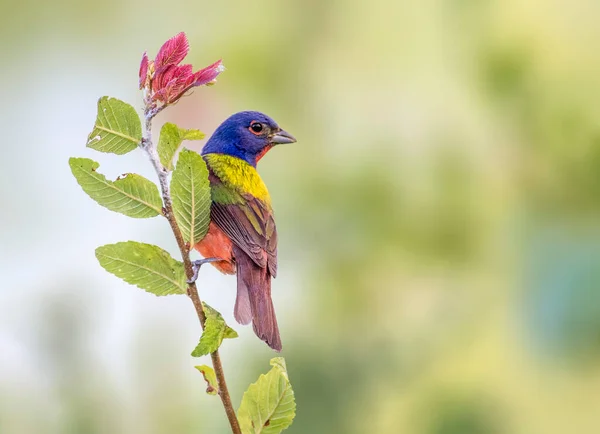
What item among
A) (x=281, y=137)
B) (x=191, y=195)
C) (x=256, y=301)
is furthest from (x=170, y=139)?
(x=281, y=137)

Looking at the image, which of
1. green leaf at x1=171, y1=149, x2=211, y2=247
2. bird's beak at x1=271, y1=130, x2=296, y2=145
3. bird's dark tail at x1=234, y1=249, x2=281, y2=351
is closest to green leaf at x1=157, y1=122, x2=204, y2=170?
green leaf at x1=171, y1=149, x2=211, y2=247

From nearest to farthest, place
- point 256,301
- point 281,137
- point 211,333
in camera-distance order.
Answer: point 211,333 < point 256,301 < point 281,137

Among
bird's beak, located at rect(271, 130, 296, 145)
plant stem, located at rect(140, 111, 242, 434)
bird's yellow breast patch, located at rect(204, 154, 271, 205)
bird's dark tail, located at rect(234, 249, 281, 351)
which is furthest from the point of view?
bird's beak, located at rect(271, 130, 296, 145)

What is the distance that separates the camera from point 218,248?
0.51m

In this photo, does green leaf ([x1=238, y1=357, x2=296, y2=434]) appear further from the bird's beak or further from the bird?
the bird's beak

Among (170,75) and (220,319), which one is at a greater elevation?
Result: (170,75)

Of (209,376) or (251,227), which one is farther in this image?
(251,227)

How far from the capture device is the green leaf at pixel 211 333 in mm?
304

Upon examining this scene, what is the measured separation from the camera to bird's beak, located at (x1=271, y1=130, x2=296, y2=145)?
657 mm

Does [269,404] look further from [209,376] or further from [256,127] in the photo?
[256,127]

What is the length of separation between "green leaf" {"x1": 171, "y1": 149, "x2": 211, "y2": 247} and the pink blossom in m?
0.03

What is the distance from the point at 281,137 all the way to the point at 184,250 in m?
0.36

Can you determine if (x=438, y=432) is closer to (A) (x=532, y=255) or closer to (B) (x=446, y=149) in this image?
(A) (x=532, y=255)

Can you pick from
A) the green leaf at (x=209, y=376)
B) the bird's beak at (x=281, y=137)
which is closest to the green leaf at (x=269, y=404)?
the green leaf at (x=209, y=376)
